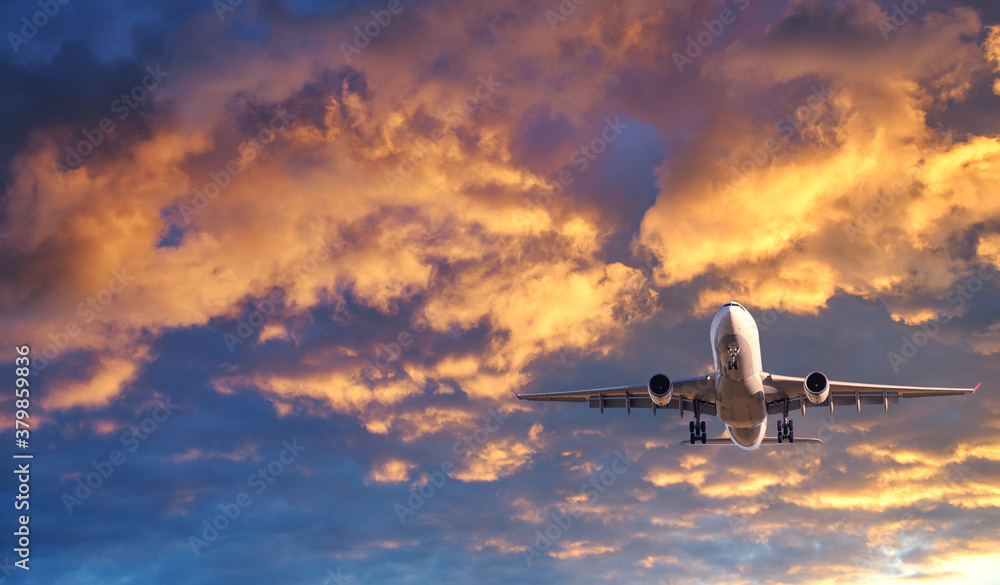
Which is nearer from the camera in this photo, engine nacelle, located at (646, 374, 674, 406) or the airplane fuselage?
the airplane fuselage

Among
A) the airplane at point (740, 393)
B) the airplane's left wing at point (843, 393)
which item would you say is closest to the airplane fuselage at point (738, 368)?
the airplane at point (740, 393)

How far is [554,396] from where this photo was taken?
5359cm

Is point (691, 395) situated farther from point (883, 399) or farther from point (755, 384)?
point (883, 399)

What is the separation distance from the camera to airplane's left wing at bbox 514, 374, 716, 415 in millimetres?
49344

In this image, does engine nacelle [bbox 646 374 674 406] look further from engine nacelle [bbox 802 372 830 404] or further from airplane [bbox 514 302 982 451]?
engine nacelle [bbox 802 372 830 404]

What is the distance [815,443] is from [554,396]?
60.1ft

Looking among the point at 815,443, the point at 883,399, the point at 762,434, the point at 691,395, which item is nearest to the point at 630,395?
the point at 691,395

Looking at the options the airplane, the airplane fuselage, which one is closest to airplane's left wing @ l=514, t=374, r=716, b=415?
the airplane

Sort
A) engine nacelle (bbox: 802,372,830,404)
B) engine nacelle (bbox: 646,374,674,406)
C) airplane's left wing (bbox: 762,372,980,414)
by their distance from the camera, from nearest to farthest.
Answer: engine nacelle (bbox: 802,372,830,404), engine nacelle (bbox: 646,374,674,406), airplane's left wing (bbox: 762,372,980,414)

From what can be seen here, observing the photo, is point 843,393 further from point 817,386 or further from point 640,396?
point 640,396

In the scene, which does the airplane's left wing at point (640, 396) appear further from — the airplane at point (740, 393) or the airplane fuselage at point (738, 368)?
the airplane fuselage at point (738, 368)

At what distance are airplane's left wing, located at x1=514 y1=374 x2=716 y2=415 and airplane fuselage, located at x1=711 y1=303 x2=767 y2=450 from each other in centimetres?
306

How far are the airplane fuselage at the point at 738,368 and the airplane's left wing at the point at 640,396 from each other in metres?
3.06

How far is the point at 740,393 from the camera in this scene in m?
43.4
